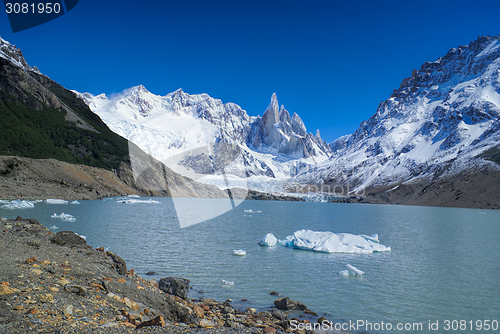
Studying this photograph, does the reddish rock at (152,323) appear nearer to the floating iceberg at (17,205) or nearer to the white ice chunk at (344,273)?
the white ice chunk at (344,273)

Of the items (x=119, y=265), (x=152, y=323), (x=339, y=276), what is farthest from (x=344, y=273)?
(x=152, y=323)

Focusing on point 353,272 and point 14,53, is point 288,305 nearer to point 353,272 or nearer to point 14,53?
point 353,272

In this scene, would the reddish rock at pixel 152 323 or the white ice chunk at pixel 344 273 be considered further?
the white ice chunk at pixel 344 273

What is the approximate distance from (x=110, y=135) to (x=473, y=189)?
206 meters

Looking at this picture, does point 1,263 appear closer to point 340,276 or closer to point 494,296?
point 340,276

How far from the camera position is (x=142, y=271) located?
19.5 m

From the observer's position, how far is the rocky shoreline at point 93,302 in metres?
7.85

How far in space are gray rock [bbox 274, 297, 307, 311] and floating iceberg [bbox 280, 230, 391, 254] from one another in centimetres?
1557

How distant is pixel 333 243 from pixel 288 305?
57.1ft

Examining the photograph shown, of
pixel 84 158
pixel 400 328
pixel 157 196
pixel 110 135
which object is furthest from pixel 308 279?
pixel 110 135

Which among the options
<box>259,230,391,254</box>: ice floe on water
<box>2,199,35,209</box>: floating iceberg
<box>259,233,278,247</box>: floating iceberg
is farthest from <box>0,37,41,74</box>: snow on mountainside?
<box>259,230,391,254</box>: ice floe on water

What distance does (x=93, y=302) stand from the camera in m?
9.51

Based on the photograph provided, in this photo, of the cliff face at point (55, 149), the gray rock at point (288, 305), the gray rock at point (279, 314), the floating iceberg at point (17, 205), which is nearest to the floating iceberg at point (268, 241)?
the gray rock at point (288, 305)

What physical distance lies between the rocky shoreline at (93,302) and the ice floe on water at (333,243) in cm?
1608
